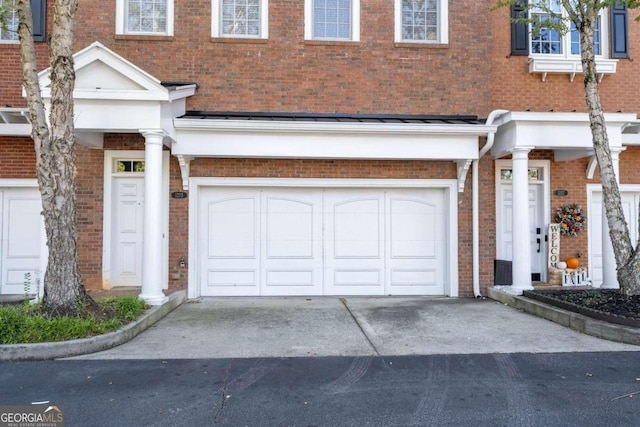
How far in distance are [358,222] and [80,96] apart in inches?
209

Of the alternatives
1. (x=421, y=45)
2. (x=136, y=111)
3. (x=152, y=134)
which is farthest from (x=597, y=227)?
(x=136, y=111)

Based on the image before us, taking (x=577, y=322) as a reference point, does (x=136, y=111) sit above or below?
above

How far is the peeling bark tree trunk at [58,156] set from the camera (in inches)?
218

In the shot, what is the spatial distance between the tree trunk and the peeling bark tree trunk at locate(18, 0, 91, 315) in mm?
7594

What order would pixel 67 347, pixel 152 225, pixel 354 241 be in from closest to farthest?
pixel 67 347 → pixel 152 225 → pixel 354 241

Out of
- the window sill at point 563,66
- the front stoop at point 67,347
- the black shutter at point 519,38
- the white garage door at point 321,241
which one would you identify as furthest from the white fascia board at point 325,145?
the front stoop at point 67,347

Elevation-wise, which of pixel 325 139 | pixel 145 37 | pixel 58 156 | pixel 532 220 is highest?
pixel 145 37

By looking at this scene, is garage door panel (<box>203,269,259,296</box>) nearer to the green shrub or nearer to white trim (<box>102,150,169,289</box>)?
white trim (<box>102,150,169,289</box>)

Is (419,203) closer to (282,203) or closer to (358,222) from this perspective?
(358,222)

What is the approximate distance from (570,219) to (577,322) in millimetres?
3527

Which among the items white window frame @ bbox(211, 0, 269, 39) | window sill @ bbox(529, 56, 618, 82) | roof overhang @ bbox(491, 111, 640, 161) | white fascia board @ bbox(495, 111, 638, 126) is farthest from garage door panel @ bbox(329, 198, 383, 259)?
window sill @ bbox(529, 56, 618, 82)

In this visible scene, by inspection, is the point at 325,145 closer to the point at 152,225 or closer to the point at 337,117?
the point at 337,117

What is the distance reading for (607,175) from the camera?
21.6 feet

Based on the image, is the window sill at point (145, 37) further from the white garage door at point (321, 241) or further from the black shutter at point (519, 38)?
the black shutter at point (519, 38)
